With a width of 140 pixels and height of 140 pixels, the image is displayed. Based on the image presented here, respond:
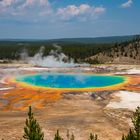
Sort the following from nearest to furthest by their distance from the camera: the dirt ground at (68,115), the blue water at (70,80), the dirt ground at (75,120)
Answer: the dirt ground at (75,120), the dirt ground at (68,115), the blue water at (70,80)

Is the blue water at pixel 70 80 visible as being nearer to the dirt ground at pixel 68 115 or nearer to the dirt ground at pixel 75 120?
the dirt ground at pixel 68 115

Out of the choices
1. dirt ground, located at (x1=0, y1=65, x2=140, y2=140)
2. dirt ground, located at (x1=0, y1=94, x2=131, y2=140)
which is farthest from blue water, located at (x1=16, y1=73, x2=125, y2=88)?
dirt ground, located at (x1=0, y1=94, x2=131, y2=140)

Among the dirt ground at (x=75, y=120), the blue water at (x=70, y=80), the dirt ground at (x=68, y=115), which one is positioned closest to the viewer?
the dirt ground at (x=75, y=120)

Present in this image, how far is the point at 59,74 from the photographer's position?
197 feet

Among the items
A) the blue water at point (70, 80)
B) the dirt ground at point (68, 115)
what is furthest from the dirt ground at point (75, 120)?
the blue water at point (70, 80)

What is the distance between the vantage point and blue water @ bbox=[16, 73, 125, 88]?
46.3m

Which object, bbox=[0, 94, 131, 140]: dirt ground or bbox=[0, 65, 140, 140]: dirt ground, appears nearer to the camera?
bbox=[0, 94, 131, 140]: dirt ground

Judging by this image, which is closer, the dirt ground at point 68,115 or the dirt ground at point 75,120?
the dirt ground at point 75,120

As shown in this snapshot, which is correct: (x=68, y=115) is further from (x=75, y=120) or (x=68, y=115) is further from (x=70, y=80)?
(x=70, y=80)

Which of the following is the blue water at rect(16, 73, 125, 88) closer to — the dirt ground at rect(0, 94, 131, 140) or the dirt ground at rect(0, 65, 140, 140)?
the dirt ground at rect(0, 65, 140, 140)

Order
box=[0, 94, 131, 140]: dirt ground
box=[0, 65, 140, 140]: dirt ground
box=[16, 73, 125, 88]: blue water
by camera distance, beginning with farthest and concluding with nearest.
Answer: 1. box=[16, 73, 125, 88]: blue water
2. box=[0, 65, 140, 140]: dirt ground
3. box=[0, 94, 131, 140]: dirt ground

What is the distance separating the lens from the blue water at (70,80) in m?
46.3

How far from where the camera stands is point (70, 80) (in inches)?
2057

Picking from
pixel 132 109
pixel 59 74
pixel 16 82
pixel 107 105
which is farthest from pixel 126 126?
pixel 59 74
